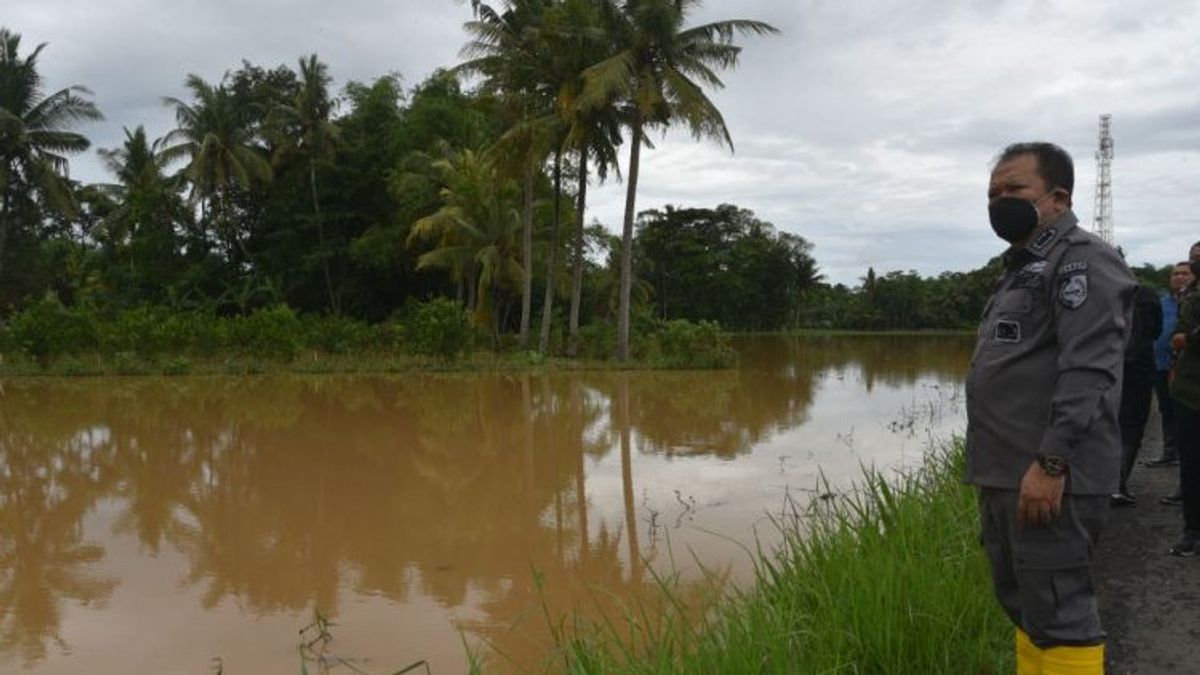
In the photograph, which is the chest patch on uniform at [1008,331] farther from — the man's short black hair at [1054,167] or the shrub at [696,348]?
the shrub at [696,348]

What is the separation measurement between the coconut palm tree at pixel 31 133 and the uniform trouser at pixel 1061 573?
27.7 metres

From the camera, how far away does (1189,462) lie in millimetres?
3986

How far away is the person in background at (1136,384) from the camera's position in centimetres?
487

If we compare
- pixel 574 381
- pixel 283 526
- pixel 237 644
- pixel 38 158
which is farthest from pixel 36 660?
pixel 38 158

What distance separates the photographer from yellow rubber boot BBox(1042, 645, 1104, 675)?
6.64 feet

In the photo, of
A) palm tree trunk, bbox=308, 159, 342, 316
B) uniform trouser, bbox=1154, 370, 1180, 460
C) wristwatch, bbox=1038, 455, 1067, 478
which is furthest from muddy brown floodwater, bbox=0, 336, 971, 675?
palm tree trunk, bbox=308, 159, 342, 316

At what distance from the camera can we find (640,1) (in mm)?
18375

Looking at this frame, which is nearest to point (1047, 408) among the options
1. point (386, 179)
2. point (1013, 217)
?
→ point (1013, 217)

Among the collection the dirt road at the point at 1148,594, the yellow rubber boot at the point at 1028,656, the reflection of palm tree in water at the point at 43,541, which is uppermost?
the yellow rubber boot at the point at 1028,656

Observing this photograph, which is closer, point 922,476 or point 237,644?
point 237,644

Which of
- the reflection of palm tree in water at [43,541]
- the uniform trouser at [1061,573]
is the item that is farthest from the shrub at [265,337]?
the uniform trouser at [1061,573]

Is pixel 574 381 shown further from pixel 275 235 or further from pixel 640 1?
pixel 275 235

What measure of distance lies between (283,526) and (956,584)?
4526mm

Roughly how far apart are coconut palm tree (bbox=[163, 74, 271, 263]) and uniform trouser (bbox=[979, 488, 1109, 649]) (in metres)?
28.4
